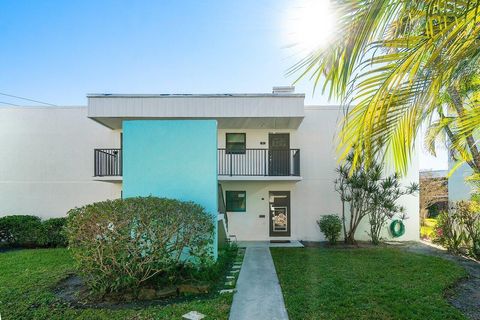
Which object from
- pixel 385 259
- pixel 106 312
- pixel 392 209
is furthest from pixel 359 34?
pixel 392 209

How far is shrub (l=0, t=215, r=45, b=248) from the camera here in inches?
508

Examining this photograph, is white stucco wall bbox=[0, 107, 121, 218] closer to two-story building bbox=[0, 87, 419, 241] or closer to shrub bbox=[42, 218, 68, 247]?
two-story building bbox=[0, 87, 419, 241]

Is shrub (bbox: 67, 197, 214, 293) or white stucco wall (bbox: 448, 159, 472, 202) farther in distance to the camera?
white stucco wall (bbox: 448, 159, 472, 202)

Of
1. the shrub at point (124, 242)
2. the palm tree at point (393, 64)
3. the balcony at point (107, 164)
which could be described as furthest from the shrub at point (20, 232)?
the palm tree at point (393, 64)

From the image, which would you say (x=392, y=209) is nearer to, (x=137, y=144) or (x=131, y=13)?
(x=137, y=144)

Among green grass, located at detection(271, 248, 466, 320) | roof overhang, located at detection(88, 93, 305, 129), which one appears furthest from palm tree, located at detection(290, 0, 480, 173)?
roof overhang, located at detection(88, 93, 305, 129)

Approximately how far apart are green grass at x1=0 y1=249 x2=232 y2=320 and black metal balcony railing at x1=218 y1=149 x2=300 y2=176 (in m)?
7.14

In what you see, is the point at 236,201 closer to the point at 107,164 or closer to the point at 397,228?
the point at 107,164

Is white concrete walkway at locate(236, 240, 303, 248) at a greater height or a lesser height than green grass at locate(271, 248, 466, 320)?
lesser

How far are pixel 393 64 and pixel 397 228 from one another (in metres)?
13.1

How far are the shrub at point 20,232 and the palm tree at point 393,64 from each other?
14.0 meters

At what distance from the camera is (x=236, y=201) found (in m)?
14.3

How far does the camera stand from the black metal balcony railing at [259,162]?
13.4m

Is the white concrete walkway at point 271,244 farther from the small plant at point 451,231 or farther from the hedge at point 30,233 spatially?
the hedge at point 30,233
